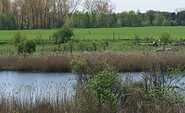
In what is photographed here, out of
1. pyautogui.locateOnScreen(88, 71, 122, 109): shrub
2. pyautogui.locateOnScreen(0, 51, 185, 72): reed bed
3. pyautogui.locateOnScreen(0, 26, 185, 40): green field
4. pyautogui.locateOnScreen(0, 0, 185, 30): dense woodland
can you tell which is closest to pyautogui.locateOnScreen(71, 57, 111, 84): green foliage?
pyautogui.locateOnScreen(88, 71, 122, 109): shrub

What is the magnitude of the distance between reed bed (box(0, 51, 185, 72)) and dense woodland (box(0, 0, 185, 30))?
53.5 meters

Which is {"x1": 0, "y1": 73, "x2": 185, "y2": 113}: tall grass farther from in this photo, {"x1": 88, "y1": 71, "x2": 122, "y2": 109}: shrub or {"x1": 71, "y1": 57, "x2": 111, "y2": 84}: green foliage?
{"x1": 71, "y1": 57, "x2": 111, "y2": 84}: green foliage

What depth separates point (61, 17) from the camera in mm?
100250

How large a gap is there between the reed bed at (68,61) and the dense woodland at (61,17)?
176 ft

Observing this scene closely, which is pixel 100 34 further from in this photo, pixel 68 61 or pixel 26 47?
pixel 68 61

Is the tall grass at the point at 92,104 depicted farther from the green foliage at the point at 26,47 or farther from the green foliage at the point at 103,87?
the green foliage at the point at 26,47

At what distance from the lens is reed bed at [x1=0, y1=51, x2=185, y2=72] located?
26375 millimetres

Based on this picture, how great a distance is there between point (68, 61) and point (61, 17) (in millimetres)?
72953

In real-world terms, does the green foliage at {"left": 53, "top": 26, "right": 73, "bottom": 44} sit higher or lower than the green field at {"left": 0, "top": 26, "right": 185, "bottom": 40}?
higher

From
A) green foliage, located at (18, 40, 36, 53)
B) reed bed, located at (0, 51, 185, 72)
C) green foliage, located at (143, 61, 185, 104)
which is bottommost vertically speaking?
reed bed, located at (0, 51, 185, 72)

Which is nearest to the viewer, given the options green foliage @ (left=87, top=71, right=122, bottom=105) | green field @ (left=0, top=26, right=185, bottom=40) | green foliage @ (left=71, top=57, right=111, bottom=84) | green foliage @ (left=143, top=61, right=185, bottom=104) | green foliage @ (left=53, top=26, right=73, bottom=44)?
green foliage @ (left=87, top=71, right=122, bottom=105)

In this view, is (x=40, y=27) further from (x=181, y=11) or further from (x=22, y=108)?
(x=22, y=108)

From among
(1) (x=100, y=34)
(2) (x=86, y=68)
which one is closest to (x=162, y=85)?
(2) (x=86, y=68)

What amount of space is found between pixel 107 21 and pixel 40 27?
585 inches
